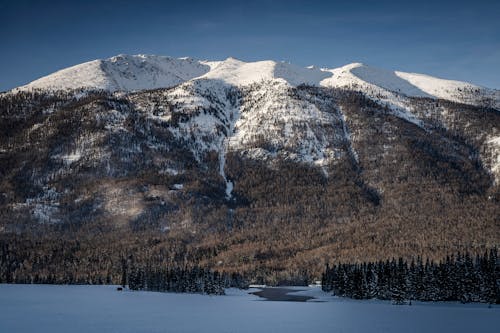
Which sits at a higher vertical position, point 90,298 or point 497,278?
point 497,278

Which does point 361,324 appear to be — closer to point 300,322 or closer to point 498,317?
point 300,322

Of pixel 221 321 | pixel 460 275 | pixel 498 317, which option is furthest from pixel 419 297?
pixel 221 321

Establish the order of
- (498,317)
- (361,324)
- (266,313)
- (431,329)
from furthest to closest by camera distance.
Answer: (266,313) → (498,317) → (361,324) → (431,329)

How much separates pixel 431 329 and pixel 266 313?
158ft

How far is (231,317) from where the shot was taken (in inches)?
5576

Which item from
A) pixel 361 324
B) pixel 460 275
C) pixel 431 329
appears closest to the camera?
pixel 431 329

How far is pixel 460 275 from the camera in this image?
192000 mm

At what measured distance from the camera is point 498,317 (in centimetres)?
14138

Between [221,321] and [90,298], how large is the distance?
272ft

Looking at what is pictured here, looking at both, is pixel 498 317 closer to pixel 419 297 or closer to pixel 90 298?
pixel 419 297

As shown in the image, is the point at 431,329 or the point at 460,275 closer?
the point at 431,329

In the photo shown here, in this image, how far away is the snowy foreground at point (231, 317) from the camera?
11781 cm

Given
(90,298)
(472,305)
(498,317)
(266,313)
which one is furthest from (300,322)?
(90,298)

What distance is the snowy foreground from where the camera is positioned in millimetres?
117812
